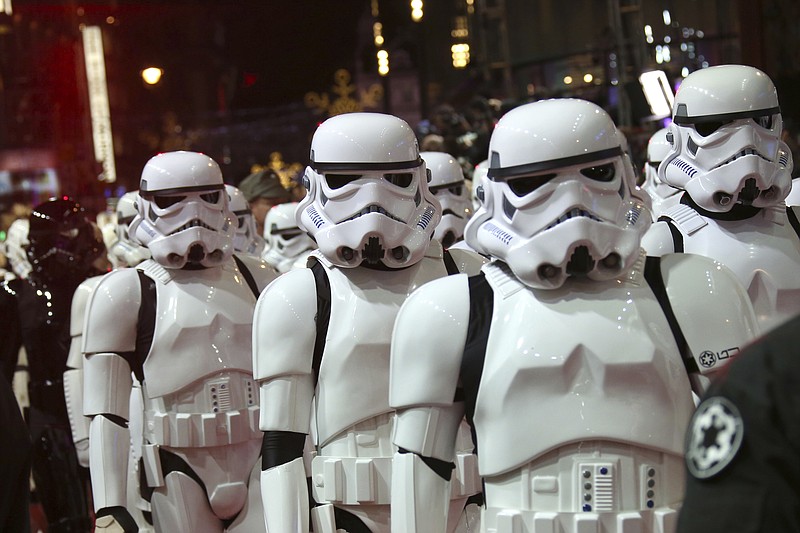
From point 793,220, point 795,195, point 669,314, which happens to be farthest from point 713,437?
point 795,195

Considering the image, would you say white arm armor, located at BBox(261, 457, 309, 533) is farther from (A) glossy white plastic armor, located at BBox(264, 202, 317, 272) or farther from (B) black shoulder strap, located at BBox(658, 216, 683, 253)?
(A) glossy white plastic armor, located at BBox(264, 202, 317, 272)

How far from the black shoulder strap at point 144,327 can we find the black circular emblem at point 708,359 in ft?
9.94

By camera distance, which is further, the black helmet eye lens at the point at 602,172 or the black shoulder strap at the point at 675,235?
the black shoulder strap at the point at 675,235

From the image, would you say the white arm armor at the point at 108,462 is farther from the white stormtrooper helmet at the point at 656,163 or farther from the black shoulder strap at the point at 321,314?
the white stormtrooper helmet at the point at 656,163

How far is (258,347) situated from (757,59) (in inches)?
342

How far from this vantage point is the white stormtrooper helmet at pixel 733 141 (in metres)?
4.49

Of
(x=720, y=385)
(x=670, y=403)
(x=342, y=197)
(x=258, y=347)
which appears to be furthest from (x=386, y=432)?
(x=720, y=385)

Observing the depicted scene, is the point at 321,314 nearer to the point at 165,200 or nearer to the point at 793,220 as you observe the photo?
the point at 165,200

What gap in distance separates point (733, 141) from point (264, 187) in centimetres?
636

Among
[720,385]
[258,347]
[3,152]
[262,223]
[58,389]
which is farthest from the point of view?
[3,152]

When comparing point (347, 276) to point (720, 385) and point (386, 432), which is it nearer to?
point (386, 432)

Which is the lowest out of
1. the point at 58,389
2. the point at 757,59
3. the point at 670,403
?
the point at 58,389

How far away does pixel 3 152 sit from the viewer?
24.3m

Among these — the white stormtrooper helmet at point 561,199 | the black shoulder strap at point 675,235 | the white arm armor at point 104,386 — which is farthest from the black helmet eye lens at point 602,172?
the white arm armor at point 104,386
